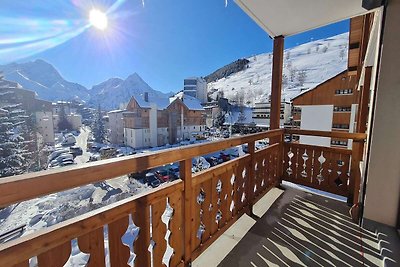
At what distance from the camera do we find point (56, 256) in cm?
67

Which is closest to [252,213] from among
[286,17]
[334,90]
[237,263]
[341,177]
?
[237,263]

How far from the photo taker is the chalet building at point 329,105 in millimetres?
11305

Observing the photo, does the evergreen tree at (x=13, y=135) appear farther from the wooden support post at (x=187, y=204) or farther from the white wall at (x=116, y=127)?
the wooden support post at (x=187, y=204)

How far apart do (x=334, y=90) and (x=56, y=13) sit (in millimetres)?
14501

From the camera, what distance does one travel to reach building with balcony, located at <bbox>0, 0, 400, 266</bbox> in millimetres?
730

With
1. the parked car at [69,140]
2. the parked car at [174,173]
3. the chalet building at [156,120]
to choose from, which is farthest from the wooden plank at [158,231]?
the chalet building at [156,120]

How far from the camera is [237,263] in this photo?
142cm

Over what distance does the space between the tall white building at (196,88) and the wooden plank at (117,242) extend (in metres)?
10.4

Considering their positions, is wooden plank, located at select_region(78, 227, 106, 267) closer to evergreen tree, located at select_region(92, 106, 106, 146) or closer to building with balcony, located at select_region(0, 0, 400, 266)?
building with balcony, located at select_region(0, 0, 400, 266)

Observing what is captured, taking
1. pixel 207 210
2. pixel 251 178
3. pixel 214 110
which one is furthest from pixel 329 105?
pixel 207 210

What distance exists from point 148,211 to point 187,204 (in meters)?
0.33

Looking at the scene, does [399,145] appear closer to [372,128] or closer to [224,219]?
[372,128]

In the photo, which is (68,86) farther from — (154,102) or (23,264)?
(23,264)

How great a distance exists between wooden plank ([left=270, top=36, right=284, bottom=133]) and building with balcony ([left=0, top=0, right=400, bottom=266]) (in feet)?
0.05
